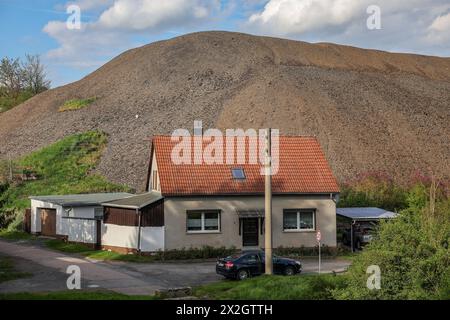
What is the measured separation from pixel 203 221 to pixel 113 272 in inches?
325

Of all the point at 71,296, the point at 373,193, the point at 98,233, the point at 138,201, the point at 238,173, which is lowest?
the point at 71,296

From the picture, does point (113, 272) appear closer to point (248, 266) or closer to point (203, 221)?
point (248, 266)

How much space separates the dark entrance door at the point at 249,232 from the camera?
37219 mm

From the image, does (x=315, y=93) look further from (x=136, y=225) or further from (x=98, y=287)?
(x=98, y=287)

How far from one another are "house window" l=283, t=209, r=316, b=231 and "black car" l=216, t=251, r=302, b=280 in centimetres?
859

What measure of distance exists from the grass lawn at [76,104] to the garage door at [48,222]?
3370 cm

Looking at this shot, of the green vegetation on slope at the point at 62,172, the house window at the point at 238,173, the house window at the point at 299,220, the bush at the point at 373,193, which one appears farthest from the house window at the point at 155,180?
the green vegetation on slope at the point at 62,172

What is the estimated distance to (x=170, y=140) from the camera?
1544 inches

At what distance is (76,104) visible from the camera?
7994cm

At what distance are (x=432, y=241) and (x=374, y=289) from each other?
233cm

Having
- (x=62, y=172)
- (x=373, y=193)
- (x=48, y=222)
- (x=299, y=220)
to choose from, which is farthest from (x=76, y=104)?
(x=299, y=220)

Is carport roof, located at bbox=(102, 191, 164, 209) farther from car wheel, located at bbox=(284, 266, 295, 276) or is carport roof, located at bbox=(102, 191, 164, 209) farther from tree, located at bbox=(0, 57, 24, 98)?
tree, located at bbox=(0, 57, 24, 98)

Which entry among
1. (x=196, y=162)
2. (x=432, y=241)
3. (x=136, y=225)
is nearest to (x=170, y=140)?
(x=196, y=162)

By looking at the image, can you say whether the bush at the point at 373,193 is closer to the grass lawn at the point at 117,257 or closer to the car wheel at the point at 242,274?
the grass lawn at the point at 117,257
